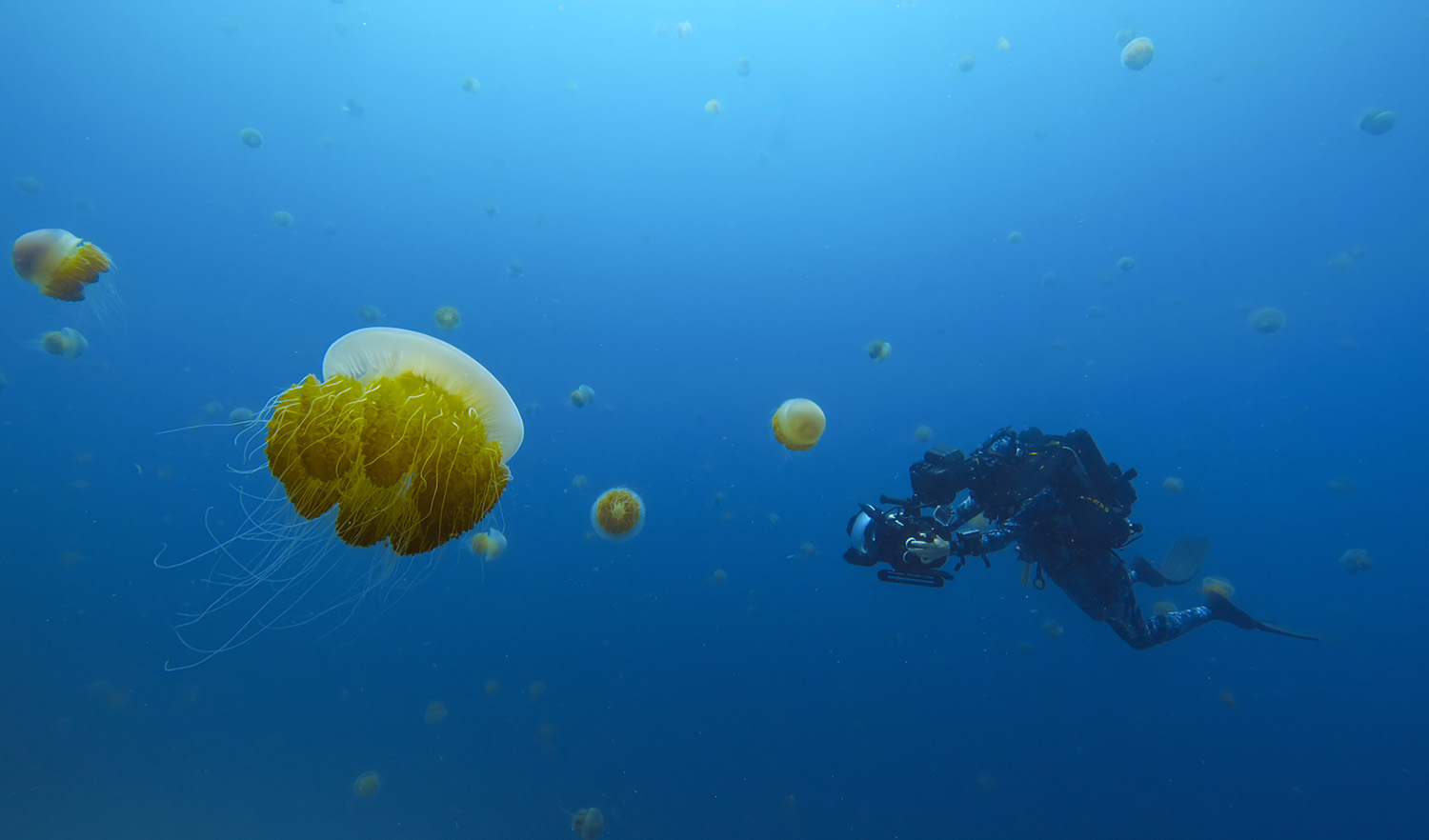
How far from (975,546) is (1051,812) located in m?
17.5

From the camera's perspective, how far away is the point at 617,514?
19.0ft

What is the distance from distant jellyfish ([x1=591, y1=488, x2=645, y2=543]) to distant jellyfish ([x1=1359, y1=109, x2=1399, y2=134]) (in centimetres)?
1343

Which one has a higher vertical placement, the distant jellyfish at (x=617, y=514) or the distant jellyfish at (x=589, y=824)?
the distant jellyfish at (x=617, y=514)

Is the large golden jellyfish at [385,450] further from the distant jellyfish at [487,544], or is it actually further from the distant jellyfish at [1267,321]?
the distant jellyfish at [1267,321]

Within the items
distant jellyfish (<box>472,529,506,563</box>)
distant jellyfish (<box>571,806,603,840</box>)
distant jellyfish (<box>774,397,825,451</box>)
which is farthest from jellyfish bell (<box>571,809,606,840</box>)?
distant jellyfish (<box>774,397,825,451</box>)

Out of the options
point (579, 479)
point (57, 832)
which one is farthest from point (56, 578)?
point (579, 479)

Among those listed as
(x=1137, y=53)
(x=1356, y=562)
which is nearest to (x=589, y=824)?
(x=1137, y=53)

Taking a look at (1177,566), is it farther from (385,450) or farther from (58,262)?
(58,262)

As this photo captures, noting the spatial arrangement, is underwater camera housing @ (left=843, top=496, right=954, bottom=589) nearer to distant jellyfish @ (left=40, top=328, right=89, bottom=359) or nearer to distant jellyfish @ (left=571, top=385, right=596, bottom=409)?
distant jellyfish @ (left=571, top=385, right=596, bottom=409)

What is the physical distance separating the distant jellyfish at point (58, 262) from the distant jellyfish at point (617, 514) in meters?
5.16

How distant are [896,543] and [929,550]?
36cm

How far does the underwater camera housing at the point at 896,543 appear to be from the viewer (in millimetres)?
4879

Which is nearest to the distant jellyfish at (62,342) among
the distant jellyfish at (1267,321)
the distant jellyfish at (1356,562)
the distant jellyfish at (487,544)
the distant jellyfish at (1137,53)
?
the distant jellyfish at (487,544)

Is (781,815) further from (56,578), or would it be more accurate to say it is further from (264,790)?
(56,578)
